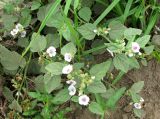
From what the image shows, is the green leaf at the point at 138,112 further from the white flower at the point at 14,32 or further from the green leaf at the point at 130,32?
the white flower at the point at 14,32

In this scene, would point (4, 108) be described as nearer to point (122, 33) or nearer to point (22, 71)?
point (22, 71)

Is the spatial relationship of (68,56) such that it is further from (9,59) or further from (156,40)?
(156,40)

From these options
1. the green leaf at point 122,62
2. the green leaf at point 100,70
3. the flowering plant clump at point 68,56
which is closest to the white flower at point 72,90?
the flowering plant clump at point 68,56

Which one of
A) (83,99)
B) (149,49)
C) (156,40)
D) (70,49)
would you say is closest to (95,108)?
(83,99)

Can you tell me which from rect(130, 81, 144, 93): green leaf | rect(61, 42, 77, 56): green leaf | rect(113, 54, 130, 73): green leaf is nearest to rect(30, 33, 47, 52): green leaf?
rect(61, 42, 77, 56): green leaf

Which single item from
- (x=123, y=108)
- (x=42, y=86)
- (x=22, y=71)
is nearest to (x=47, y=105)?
(x=42, y=86)

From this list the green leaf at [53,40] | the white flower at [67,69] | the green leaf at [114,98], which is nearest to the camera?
the white flower at [67,69]
